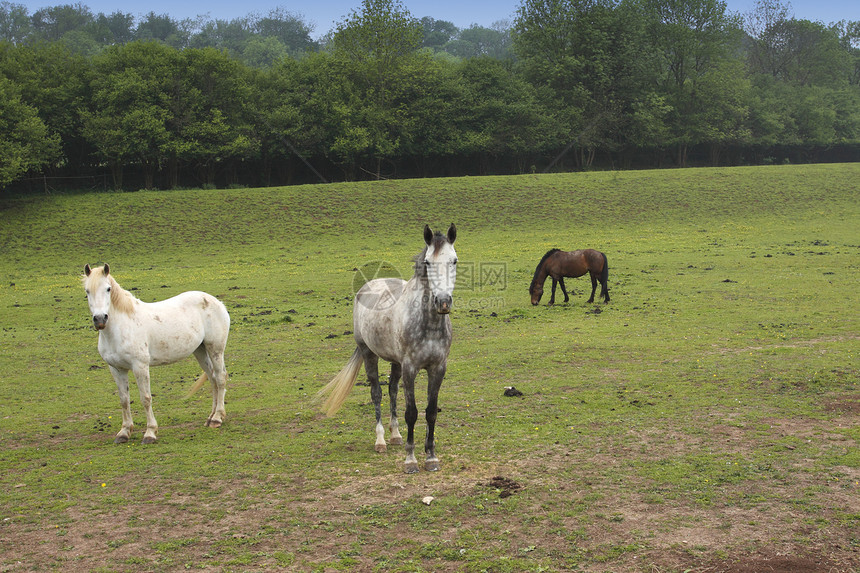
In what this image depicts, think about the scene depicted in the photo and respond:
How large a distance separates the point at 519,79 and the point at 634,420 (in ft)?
185

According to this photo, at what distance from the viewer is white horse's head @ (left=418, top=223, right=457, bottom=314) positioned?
6.83 meters

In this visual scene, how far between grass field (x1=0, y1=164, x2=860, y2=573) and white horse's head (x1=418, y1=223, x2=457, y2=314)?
1861mm

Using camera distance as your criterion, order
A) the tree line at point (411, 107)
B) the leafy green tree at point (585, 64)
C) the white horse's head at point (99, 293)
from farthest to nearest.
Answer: the leafy green tree at point (585, 64)
the tree line at point (411, 107)
the white horse's head at point (99, 293)

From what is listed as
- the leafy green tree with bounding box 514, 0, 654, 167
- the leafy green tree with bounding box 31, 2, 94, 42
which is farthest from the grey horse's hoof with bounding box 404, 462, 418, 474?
the leafy green tree with bounding box 31, 2, 94, 42

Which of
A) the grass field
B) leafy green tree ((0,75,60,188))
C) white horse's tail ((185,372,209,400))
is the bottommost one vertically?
the grass field

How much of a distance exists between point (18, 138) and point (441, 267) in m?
42.9

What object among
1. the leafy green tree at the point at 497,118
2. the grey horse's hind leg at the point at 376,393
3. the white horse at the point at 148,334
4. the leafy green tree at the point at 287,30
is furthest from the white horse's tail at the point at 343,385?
the leafy green tree at the point at 287,30

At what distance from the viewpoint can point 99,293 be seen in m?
8.59

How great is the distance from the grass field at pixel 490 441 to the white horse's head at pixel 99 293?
1633 millimetres

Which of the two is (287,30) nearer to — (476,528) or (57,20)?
(57,20)

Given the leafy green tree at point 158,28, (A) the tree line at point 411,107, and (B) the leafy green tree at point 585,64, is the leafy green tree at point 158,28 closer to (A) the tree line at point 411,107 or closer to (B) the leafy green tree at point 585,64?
(A) the tree line at point 411,107

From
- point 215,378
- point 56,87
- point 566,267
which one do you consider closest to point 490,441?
point 215,378

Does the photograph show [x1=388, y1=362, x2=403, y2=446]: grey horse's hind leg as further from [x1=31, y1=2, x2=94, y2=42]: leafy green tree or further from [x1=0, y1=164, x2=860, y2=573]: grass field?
[x1=31, y1=2, x2=94, y2=42]: leafy green tree

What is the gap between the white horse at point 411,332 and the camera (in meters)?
6.99
